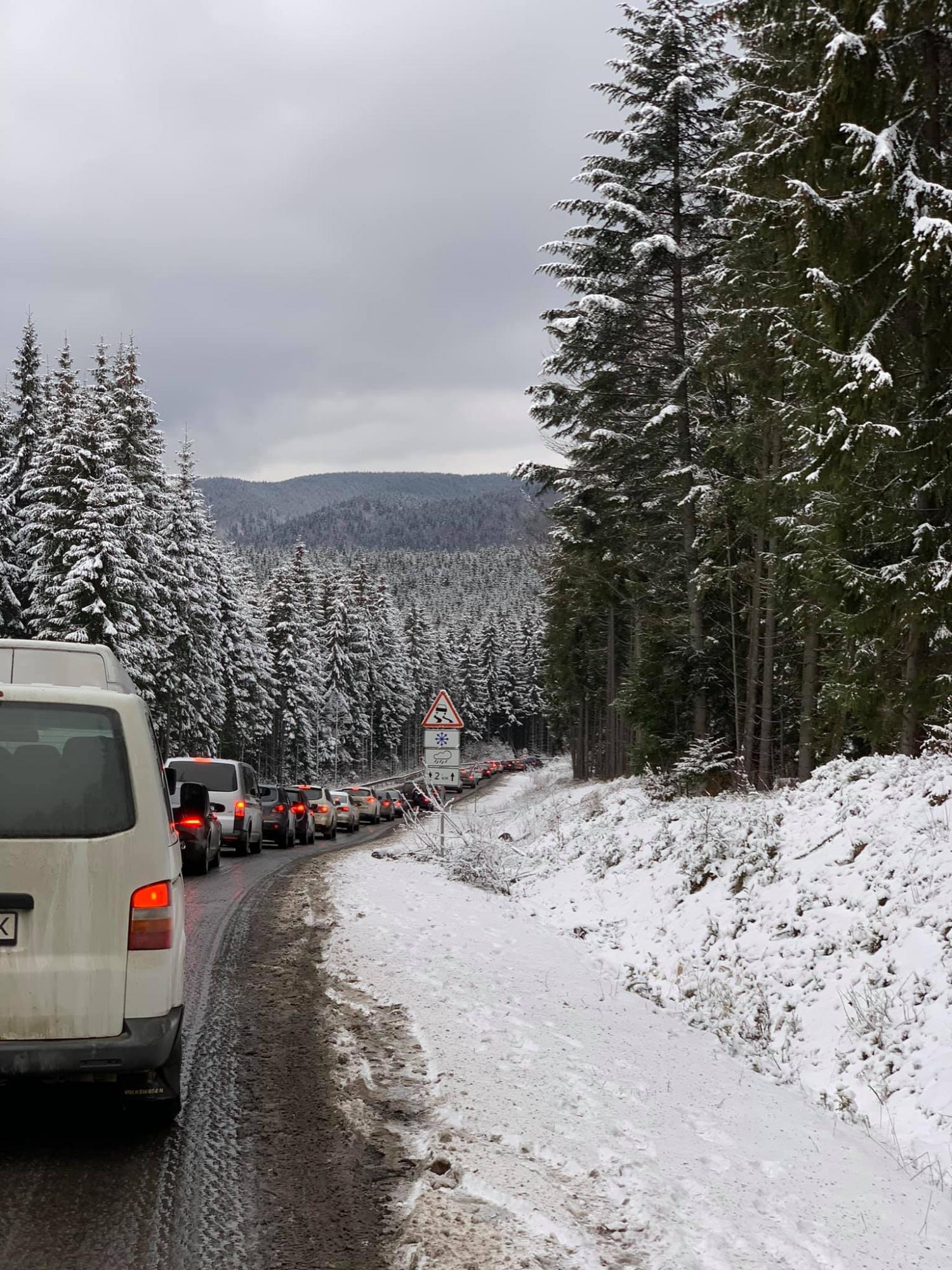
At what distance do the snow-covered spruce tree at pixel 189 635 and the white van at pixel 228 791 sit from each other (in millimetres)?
16265

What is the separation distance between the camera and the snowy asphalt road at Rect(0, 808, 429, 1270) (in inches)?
152

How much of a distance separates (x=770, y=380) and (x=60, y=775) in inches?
605

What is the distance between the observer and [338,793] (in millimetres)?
40031

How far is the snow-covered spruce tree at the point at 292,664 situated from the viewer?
67.3 metres

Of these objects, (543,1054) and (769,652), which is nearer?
(543,1054)

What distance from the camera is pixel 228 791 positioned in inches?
873

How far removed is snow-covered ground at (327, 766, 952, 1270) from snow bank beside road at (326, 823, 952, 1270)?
0.05ft

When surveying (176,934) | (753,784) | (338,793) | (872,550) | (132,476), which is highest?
(132,476)

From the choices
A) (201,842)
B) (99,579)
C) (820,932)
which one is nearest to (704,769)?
(201,842)

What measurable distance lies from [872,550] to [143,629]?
1153 inches

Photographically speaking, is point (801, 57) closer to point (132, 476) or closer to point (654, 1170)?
point (654, 1170)

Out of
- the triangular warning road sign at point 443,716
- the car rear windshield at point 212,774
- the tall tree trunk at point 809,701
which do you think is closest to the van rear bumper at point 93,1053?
the triangular warning road sign at point 443,716

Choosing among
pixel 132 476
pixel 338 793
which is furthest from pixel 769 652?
pixel 132 476

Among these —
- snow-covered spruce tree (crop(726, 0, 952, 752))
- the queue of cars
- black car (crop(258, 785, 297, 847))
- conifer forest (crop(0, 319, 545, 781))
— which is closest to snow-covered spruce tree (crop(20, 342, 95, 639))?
conifer forest (crop(0, 319, 545, 781))
